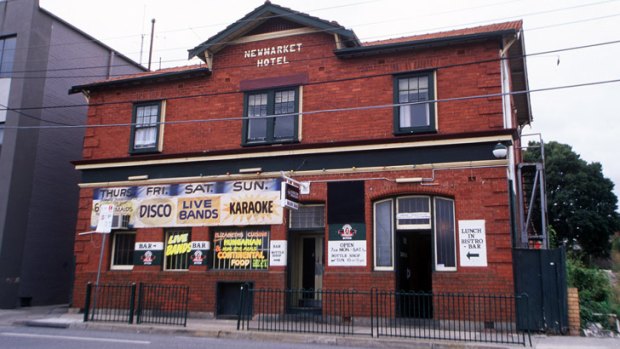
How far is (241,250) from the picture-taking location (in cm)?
1750

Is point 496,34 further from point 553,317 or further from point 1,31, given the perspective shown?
point 1,31

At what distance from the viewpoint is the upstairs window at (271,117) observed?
17.6 meters

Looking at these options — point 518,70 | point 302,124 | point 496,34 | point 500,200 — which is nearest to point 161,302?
point 302,124

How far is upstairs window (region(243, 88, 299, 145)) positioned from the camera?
17.6 meters

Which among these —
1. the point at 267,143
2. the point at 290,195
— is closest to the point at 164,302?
the point at 290,195

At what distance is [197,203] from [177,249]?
1.66m

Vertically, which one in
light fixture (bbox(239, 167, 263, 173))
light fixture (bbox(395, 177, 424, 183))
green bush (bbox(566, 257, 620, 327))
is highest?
light fixture (bbox(239, 167, 263, 173))

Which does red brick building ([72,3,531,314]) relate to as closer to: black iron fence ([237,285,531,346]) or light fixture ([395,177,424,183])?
light fixture ([395,177,424,183])

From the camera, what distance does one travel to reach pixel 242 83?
60.4 feet

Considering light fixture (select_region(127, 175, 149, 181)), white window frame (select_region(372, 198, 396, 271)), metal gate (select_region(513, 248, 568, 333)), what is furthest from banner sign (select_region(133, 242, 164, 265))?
metal gate (select_region(513, 248, 568, 333))

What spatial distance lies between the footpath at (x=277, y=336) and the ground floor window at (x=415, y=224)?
9.85 ft

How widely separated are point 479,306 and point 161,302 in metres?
9.56

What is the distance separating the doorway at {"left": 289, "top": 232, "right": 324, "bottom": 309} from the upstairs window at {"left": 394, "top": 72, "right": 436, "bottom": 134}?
164 inches

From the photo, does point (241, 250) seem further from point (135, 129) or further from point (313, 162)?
point (135, 129)
